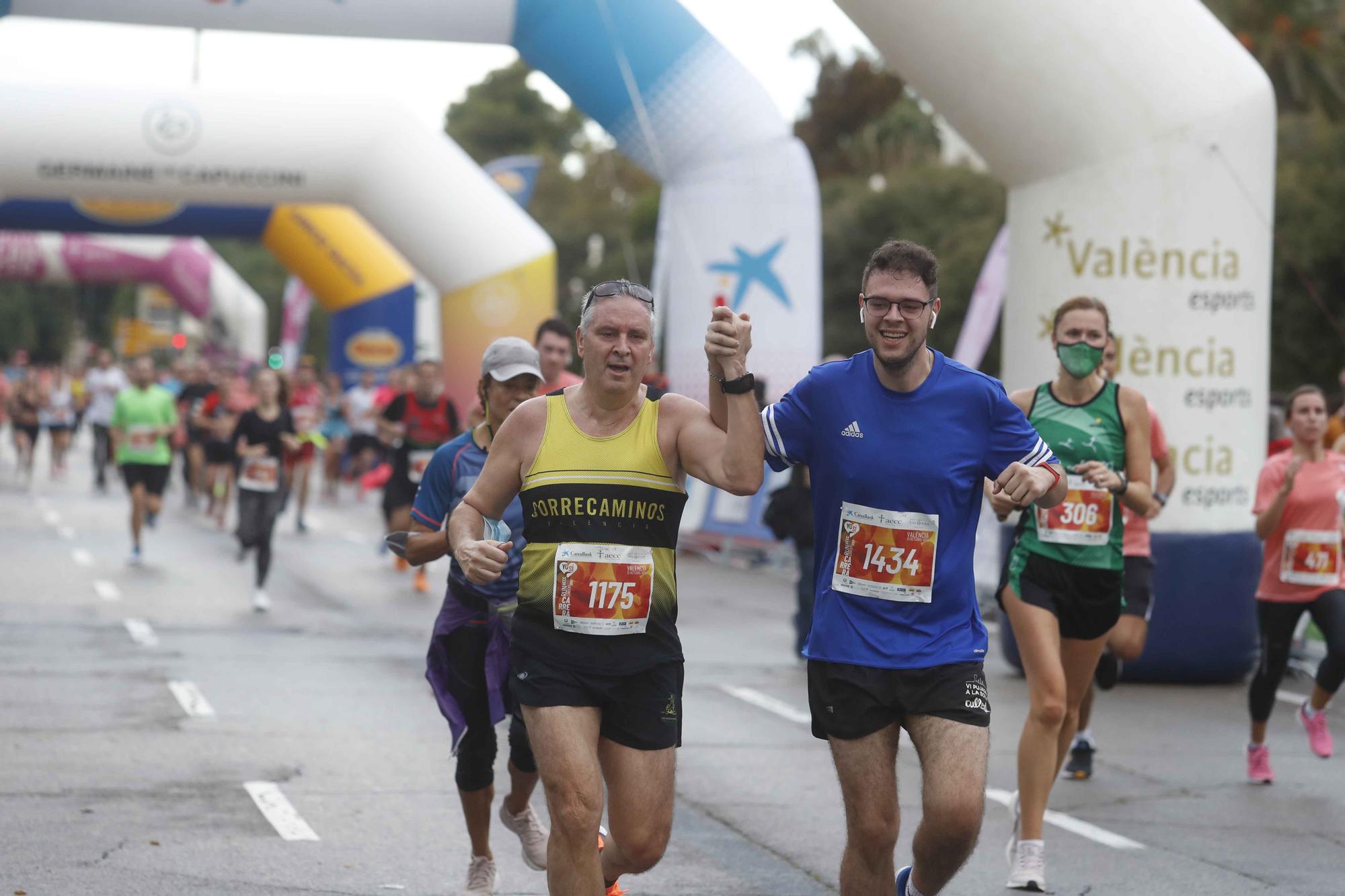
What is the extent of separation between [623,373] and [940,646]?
3.48 ft

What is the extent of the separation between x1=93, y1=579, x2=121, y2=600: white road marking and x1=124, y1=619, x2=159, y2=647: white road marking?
1494mm

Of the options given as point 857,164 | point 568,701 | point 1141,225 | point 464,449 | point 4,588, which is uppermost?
point 857,164

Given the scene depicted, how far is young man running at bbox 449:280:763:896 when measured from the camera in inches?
179

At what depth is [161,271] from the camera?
3978 centimetres

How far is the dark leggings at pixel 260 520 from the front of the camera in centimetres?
1455

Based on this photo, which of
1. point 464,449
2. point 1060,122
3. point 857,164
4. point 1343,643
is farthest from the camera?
point 857,164

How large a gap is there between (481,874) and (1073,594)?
7.57 ft

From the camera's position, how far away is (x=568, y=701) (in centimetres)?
460

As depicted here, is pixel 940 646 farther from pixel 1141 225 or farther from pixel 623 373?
pixel 1141 225

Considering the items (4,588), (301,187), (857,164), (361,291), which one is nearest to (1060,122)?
(4,588)

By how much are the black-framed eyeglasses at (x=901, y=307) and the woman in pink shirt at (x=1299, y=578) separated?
4.14 meters

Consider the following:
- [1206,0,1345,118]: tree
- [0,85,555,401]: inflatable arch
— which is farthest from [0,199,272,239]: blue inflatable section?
[1206,0,1345,118]: tree

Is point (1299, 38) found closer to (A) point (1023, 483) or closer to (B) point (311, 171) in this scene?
(B) point (311, 171)

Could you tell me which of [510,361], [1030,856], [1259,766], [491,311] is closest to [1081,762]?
[1259,766]
